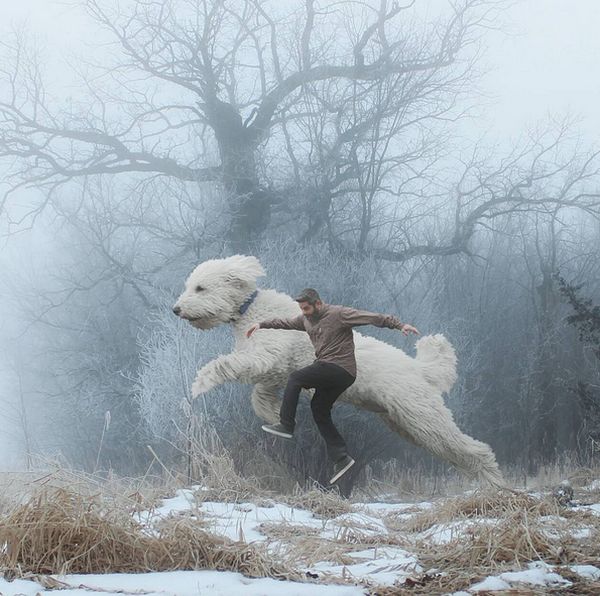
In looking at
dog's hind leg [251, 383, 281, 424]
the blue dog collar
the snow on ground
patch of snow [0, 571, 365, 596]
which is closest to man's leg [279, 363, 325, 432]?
dog's hind leg [251, 383, 281, 424]

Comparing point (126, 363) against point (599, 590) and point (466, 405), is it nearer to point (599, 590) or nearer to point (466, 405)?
point (466, 405)

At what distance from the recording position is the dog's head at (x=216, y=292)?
5363 millimetres

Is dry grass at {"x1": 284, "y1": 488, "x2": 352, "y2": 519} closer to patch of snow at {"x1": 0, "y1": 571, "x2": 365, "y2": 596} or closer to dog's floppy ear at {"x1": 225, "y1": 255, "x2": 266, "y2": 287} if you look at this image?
dog's floppy ear at {"x1": 225, "y1": 255, "x2": 266, "y2": 287}

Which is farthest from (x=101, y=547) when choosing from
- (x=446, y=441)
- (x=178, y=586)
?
(x=446, y=441)

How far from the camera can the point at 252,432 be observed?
21.4 feet

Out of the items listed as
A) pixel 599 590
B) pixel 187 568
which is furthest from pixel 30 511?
pixel 599 590

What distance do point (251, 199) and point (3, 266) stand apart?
2.66 metres

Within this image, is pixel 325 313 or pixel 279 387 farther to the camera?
pixel 279 387

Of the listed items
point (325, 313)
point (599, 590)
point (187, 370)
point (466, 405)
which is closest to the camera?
point (599, 590)

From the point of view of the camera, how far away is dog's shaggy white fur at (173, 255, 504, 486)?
5.38 meters

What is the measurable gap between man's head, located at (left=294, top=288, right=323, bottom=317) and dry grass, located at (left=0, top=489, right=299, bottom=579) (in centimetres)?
232

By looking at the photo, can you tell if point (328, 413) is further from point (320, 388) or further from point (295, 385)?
point (295, 385)

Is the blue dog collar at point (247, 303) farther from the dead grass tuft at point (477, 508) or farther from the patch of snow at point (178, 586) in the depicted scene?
the patch of snow at point (178, 586)

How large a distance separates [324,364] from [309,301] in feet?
1.15
